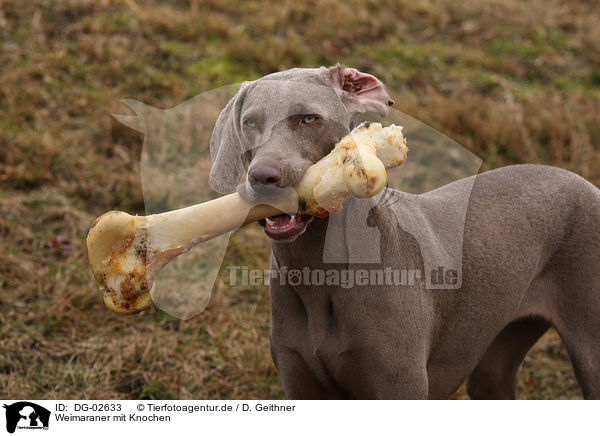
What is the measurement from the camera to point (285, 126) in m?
2.45

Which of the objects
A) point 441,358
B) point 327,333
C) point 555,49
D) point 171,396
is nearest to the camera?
point 327,333

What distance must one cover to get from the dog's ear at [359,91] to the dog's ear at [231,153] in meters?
0.35

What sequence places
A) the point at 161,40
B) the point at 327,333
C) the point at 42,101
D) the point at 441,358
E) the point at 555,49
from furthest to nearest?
the point at 555,49 → the point at 161,40 → the point at 42,101 → the point at 441,358 → the point at 327,333

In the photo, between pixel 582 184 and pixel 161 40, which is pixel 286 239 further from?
pixel 161 40

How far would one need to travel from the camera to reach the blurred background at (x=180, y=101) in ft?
12.5

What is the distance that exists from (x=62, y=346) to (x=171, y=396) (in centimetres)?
68

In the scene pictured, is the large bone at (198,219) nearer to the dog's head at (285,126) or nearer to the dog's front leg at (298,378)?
the dog's head at (285,126)

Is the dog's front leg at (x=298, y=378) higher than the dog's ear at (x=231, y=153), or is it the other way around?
the dog's ear at (x=231, y=153)

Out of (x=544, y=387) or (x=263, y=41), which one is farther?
(x=263, y=41)

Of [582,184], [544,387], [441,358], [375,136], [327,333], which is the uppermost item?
[375,136]

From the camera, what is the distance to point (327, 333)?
8.43 ft

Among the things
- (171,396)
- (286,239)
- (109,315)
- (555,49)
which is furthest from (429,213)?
(555,49)
